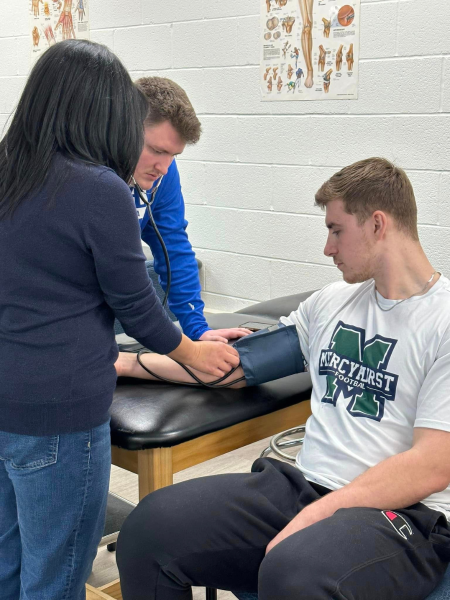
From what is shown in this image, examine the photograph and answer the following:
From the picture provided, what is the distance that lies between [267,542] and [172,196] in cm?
103

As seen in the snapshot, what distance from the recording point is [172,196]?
6.73ft

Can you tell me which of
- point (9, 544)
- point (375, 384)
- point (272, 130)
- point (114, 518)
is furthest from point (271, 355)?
point (272, 130)

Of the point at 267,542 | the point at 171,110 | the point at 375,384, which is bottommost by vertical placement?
the point at 267,542

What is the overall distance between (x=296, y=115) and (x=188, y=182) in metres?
0.67

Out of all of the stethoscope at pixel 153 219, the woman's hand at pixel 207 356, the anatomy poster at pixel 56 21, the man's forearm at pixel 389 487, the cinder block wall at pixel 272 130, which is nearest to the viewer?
the man's forearm at pixel 389 487

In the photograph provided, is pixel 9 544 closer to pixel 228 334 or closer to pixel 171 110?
pixel 228 334

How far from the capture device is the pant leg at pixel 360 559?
118 cm

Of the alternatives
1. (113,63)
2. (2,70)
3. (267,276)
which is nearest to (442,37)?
(267,276)

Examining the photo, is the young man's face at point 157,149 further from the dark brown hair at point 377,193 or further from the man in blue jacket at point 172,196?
the dark brown hair at point 377,193

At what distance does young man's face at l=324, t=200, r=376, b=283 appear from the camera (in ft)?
5.02

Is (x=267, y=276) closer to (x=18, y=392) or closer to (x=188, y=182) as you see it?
(x=188, y=182)

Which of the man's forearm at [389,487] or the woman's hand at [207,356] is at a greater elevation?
the woman's hand at [207,356]

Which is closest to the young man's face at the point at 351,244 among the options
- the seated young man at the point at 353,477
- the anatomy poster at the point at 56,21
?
the seated young man at the point at 353,477

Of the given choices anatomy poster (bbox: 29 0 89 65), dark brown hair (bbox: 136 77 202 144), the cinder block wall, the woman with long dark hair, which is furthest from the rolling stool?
anatomy poster (bbox: 29 0 89 65)
